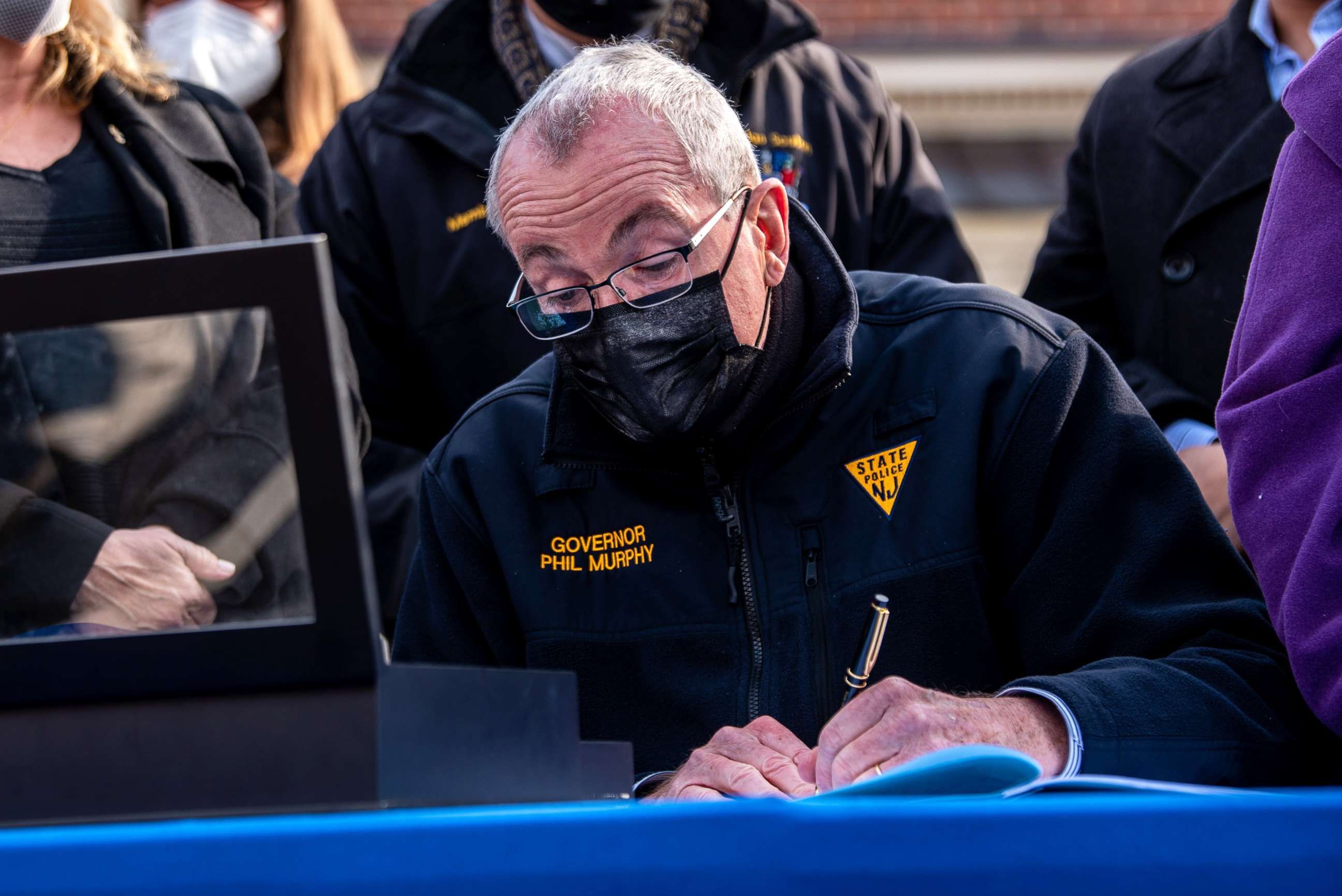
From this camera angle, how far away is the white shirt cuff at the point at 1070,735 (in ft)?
4.95

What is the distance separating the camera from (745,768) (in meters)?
1.57

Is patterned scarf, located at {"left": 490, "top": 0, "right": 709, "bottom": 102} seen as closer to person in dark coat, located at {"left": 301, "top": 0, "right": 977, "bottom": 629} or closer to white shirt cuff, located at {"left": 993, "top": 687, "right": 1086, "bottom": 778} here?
person in dark coat, located at {"left": 301, "top": 0, "right": 977, "bottom": 629}

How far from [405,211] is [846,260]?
88 centimetres

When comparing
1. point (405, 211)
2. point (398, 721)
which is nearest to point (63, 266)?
point (398, 721)

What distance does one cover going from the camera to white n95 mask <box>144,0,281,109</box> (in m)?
3.61

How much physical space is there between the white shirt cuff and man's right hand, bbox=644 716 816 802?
250mm

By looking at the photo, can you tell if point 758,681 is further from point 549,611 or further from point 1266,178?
point 1266,178

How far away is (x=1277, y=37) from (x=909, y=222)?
0.75 m

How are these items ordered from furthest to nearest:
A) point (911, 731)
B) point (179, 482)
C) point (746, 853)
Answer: point (911, 731) < point (179, 482) < point (746, 853)

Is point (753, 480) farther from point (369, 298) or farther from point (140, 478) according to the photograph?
point (369, 298)

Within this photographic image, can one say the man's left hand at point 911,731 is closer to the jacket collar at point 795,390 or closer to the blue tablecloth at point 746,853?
the blue tablecloth at point 746,853

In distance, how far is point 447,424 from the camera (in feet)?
10.1

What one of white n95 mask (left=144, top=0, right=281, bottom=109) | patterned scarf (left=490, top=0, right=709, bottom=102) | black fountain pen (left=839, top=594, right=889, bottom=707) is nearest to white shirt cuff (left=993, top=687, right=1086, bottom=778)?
black fountain pen (left=839, top=594, right=889, bottom=707)

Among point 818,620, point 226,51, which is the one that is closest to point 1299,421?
point 818,620
